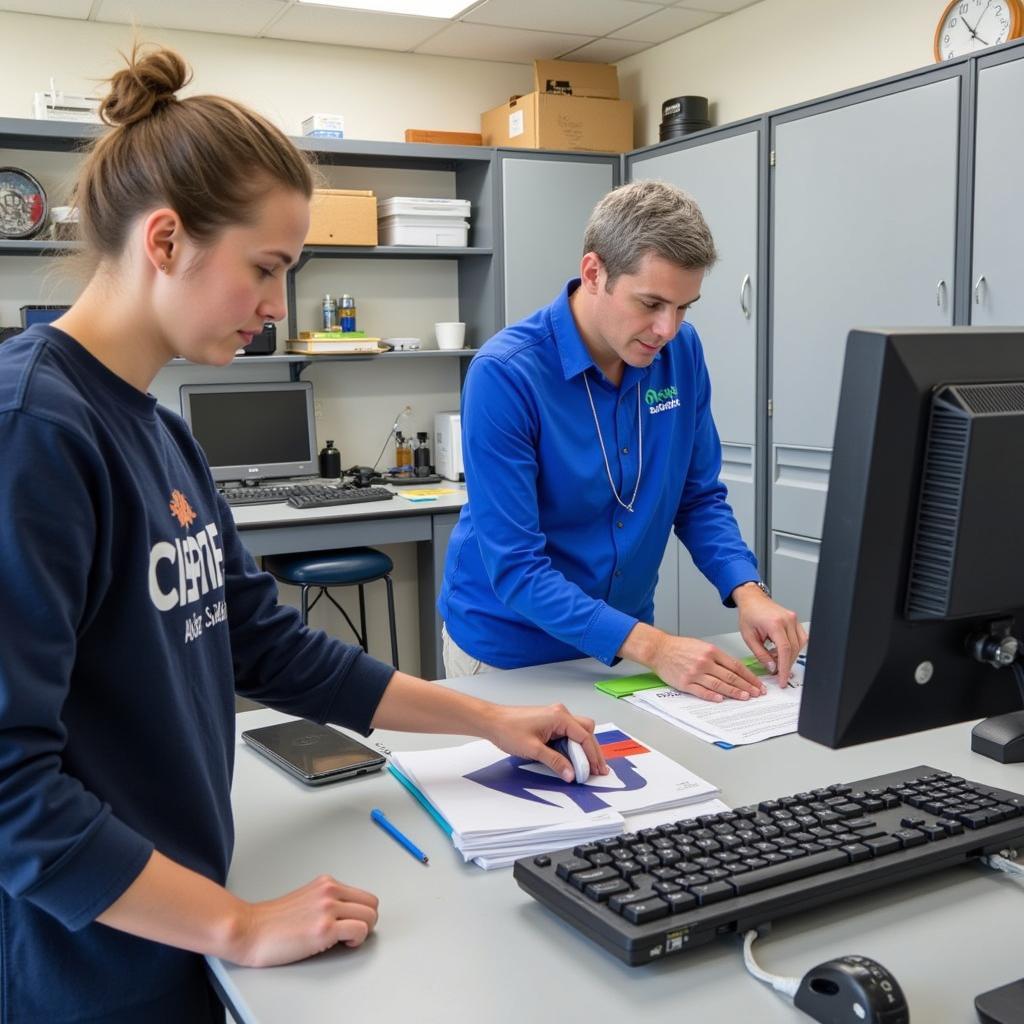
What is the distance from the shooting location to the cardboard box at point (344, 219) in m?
3.94

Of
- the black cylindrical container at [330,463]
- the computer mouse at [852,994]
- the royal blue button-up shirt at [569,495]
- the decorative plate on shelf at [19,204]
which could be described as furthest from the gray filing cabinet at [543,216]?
the computer mouse at [852,994]

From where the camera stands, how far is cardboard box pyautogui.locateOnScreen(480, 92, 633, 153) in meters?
4.20

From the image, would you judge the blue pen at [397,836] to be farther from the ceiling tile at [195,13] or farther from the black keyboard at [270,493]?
the ceiling tile at [195,13]

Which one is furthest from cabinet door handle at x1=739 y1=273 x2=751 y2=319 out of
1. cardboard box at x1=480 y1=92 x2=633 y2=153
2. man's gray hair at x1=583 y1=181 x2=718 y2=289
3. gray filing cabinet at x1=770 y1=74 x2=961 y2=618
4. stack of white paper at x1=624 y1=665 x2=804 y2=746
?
stack of white paper at x1=624 y1=665 x2=804 y2=746

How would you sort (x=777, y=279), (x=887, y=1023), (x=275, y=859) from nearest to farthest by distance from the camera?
(x=887, y=1023) → (x=275, y=859) → (x=777, y=279)

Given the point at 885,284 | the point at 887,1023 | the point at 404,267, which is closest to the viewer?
the point at 887,1023

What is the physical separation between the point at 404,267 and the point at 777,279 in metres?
1.60

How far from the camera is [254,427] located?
13.2 ft

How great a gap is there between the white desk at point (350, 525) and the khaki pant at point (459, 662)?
1.51 meters

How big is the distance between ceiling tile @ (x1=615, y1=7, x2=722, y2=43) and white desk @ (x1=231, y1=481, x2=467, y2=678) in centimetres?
192

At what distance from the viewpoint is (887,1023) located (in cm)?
75

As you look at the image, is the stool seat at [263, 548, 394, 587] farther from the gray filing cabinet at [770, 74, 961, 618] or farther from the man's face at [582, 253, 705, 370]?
the man's face at [582, 253, 705, 370]

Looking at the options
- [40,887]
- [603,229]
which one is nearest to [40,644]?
[40,887]

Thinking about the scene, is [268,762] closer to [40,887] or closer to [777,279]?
[40,887]
